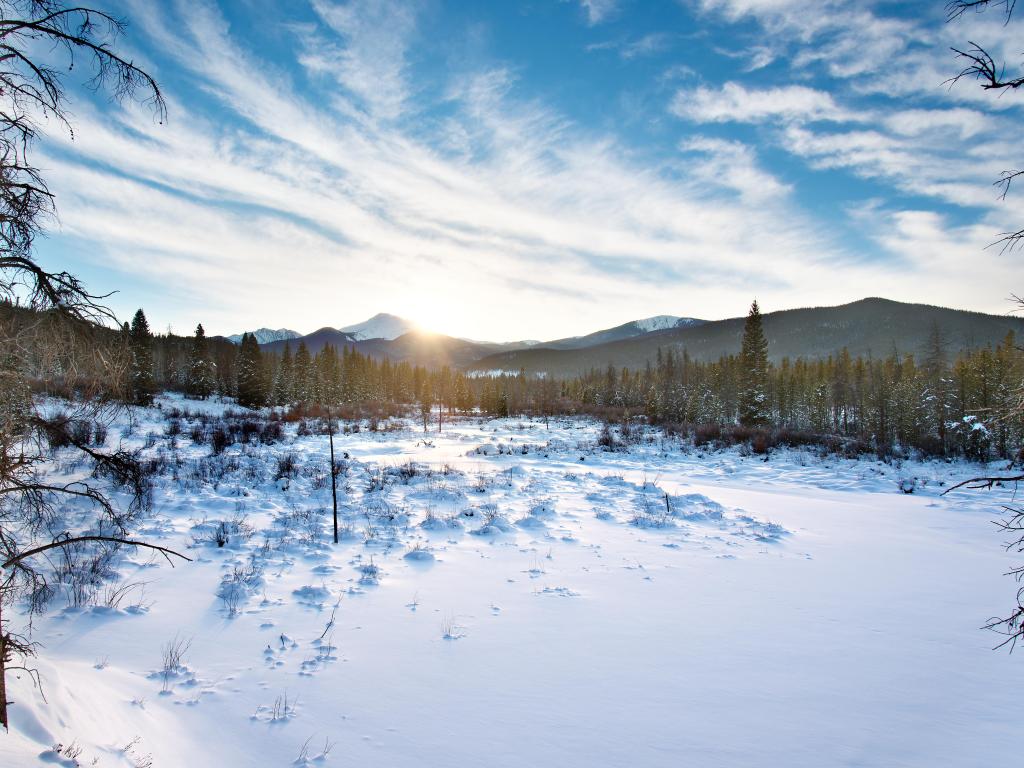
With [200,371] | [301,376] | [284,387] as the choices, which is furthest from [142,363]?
[284,387]

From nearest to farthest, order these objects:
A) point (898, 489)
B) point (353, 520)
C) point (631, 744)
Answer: point (631, 744) < point (353, 520) < point (898, 489)

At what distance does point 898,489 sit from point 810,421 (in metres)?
58.1

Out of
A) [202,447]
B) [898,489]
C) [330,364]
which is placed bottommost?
[898,489]

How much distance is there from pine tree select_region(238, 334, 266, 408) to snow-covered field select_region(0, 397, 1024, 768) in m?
38.2

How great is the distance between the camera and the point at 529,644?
5.82m

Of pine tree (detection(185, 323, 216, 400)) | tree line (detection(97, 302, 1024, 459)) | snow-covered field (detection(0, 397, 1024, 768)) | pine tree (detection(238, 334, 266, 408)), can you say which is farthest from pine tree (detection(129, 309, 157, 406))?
snow-covered field (detection(0, 397, 1024, 768))

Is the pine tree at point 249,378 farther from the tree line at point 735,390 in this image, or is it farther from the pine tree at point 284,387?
the pine tree at point 284,387

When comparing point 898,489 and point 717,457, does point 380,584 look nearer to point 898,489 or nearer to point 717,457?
point 898,489

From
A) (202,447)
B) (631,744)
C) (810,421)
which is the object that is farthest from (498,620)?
(810,421)

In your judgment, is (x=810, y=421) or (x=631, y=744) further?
(x=810, y=421)

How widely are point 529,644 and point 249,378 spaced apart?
49668mm

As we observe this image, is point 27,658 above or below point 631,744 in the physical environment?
above

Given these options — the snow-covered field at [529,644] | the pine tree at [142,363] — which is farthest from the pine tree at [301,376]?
the snow-covered field at [529,644]

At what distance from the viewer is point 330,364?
2653 inches
